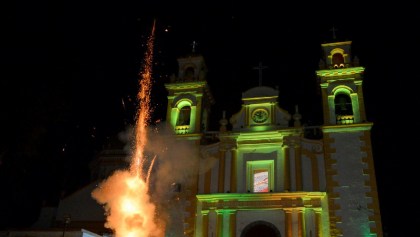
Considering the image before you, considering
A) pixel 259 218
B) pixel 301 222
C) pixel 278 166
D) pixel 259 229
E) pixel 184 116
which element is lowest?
pixel 259 229

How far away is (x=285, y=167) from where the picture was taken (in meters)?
22.3

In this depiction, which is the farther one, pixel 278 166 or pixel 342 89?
pixel 342 89

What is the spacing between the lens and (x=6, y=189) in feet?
72.1

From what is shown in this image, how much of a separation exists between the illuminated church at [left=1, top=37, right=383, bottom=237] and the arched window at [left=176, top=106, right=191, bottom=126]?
6 cm

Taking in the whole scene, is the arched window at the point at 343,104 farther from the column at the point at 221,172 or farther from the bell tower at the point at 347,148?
the column at the point at 221,172

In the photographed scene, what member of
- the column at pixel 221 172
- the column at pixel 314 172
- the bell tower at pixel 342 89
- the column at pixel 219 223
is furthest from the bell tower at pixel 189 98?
the bell tower at pixel 342 89

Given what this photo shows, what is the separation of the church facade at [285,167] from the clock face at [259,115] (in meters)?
0.05

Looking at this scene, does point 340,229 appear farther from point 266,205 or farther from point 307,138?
point 307,138

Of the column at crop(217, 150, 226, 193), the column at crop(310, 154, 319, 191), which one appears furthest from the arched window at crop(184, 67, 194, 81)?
the column at crop(310, 154, 319, 191)

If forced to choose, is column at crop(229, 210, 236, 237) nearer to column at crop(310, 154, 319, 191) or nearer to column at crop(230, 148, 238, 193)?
column at crop(230, 148, 238, 193)

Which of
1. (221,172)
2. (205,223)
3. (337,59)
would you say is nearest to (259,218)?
(205,223)

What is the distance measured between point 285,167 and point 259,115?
338 centimetres

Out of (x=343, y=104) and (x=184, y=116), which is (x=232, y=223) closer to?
(x=184, y=116)

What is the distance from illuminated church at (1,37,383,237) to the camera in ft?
68.6
